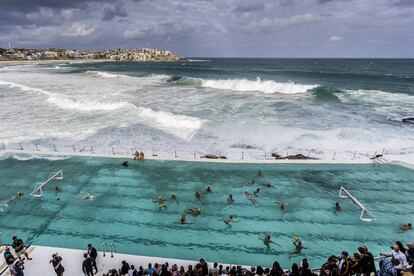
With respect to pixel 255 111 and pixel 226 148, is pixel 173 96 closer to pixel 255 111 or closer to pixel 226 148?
pixel 255 111

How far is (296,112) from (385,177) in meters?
22.2

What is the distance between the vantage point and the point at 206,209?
1858 cm

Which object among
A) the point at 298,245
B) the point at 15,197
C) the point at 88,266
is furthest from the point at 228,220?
the point at 15,197

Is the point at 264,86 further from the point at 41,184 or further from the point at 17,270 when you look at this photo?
the point at 17,270

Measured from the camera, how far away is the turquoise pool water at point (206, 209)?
15469 mm

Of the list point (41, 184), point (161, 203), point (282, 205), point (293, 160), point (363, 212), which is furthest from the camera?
point (293, 160)

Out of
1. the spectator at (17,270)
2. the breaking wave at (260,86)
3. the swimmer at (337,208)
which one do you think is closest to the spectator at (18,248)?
the spectator at (17,270)

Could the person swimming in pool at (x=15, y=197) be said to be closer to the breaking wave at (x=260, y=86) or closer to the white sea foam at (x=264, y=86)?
the breaking wave at (x=260, y=86)

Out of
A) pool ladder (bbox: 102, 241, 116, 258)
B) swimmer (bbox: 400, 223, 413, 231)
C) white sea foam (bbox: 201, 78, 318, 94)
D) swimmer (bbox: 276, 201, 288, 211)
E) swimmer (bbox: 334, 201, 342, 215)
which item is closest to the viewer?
pool ladder (bbox: 102, 241, 116, 258)

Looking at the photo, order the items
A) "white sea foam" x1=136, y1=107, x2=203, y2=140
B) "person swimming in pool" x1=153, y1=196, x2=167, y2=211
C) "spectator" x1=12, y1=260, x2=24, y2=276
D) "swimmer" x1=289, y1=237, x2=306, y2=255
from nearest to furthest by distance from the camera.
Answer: "spectator" x1=12, y1=260, x2=24, y2=276
"swimmer" x1=289, y1=237, x2=306, y2=255
"person swimming in pool" x1=153, y1=196, x2=167, y2=211
"white sea foam" x1=136, y1=107, x2=203, y2=140

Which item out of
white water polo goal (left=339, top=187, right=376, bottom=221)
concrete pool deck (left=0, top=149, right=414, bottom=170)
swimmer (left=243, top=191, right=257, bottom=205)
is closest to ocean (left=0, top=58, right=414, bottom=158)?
concrete pool deck (left=0, top=149, right=414, bottom=170)

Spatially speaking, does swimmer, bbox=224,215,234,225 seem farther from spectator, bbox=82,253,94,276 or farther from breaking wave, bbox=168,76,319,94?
breaking wave, bbox=168,76,319,94

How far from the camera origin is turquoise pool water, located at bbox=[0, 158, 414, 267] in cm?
1547

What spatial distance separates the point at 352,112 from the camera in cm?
4478
